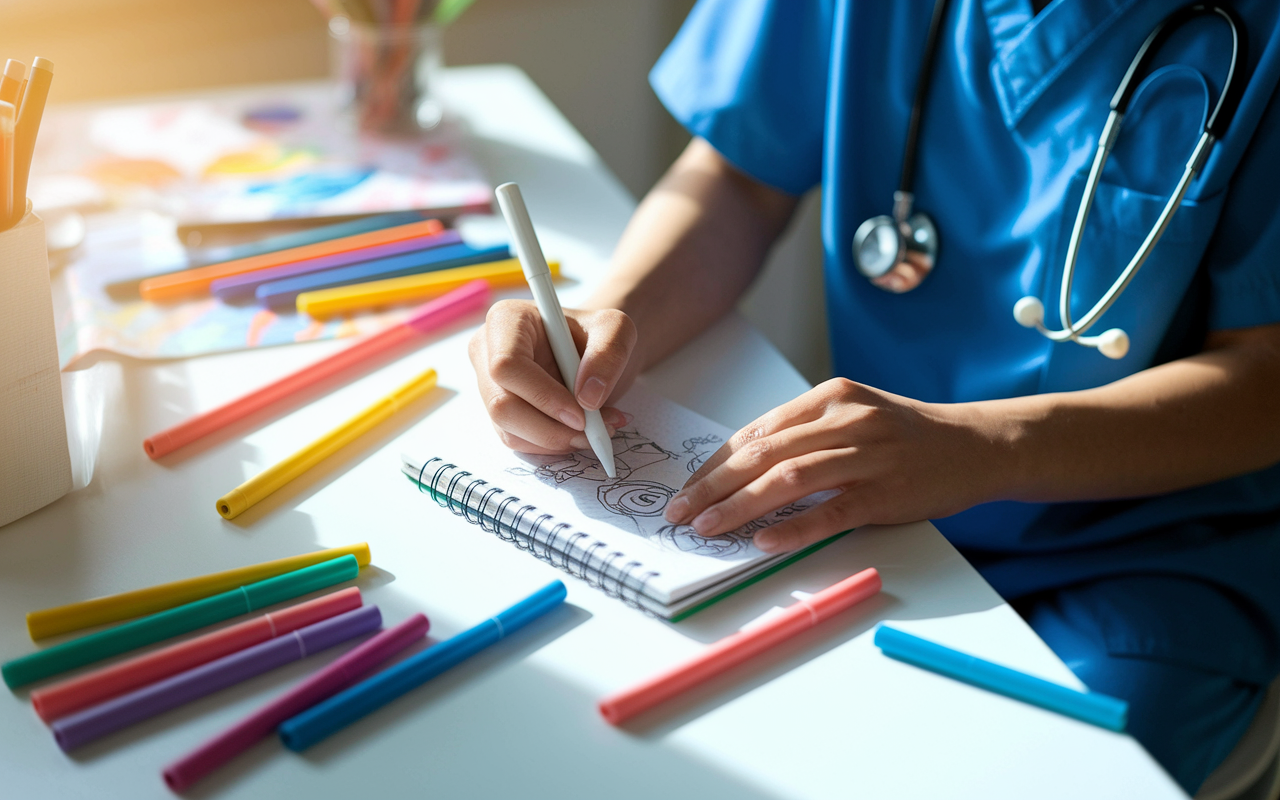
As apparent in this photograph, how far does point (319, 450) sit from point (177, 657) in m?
0.20

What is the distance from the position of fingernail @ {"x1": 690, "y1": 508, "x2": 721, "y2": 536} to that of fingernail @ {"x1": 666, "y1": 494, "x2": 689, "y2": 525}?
1 cm

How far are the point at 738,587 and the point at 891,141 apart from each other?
1.72 ft

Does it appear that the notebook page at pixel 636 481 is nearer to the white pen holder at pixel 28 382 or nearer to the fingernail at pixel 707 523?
the fingernail at pixel 707 523

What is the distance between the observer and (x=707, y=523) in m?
0.58

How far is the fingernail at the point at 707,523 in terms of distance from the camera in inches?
22.8

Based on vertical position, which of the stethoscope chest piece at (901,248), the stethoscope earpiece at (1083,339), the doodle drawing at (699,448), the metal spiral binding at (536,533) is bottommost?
the metal spiral binding at (536,533)

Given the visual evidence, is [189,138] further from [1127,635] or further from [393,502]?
[1127,635]

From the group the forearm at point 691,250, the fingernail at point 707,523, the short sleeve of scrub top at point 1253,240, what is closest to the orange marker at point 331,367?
the forearm at point 691,250

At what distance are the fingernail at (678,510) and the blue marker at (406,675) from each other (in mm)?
81

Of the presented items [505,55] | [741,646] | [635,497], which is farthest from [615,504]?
[505,55]

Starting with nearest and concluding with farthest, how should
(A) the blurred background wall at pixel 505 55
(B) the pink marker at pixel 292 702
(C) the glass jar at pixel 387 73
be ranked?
(B) the pink marker at pixel 292 702
(C) the glass jar at pixel 387 73
(A) the blurred background wall at pixel 505 55

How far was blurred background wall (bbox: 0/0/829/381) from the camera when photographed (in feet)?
4.93

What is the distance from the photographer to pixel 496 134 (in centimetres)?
128

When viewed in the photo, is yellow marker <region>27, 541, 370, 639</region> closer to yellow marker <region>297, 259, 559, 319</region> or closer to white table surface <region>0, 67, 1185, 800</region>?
white table surface <region>0, 67, 1185, 800</region>
